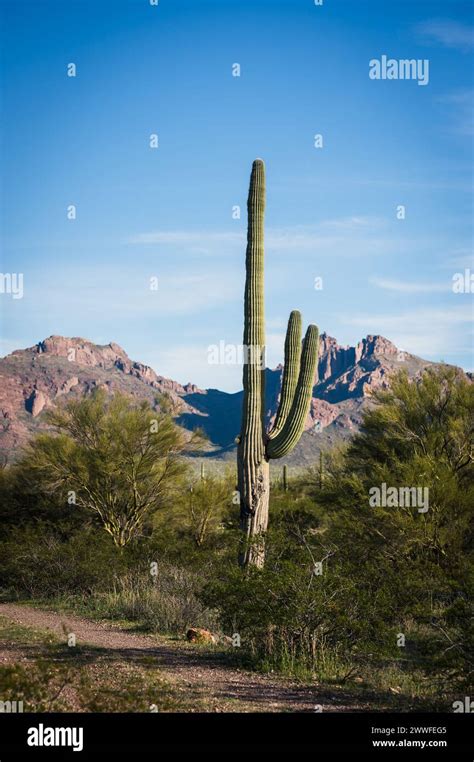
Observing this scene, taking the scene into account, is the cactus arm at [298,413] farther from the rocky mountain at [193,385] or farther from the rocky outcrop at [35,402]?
the rocky outcrop at [35,402]

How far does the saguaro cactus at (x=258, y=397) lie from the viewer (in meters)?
15.1

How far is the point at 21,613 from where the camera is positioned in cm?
1366

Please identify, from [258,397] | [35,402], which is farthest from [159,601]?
[35,402]

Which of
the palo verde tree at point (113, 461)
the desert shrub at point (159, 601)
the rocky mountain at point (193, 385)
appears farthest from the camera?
the rocky mountain at point (193, 385)

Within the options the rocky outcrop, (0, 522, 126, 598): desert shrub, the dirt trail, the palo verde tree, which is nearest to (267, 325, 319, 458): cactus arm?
(0, 522, 126, 598): desert shrub

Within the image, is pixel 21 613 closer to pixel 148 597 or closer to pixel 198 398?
pixel 148 597

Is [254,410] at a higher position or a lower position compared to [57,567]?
higher

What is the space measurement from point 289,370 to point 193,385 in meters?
105

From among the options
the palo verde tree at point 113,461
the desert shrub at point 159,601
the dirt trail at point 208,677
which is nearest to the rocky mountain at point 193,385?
the palo verde tree at point 113,461

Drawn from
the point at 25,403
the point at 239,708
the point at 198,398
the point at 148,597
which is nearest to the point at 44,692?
the point at 239,708

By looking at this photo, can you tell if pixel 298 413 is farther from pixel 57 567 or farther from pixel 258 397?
pixel 57 567

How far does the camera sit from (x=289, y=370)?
52.3ft

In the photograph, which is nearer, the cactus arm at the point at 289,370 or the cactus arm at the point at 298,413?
the cactus arm at the point at 298,413

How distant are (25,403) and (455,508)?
Result: 77.4 meters
